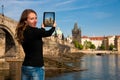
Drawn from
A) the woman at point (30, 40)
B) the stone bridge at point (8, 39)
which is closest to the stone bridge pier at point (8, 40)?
the stone bridge at point (8, 39)

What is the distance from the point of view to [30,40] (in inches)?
159

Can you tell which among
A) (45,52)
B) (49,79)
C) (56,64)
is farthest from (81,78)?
(45,52)

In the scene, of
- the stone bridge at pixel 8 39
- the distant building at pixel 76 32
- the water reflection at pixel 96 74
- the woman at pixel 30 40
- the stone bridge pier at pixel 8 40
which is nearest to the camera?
the woman at pixel 30 40

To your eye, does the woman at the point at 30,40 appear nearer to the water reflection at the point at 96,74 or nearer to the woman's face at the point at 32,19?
the woman's face at the point at 32,19

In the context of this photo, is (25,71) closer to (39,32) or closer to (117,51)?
A: (39,32)

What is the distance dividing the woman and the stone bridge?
106 feet

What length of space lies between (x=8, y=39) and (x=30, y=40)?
130ft

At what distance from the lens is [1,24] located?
3875 cm

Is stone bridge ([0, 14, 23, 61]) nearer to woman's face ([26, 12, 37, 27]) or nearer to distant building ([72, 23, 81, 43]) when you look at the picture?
woman's face ([26, 12, 37, 27])

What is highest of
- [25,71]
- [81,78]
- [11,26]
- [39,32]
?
[11,26]

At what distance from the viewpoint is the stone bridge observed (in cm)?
3789

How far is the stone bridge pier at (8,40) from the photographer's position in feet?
125

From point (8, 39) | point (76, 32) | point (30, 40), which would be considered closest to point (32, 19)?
point (30, 40)

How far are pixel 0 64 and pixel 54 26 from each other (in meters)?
22.0
